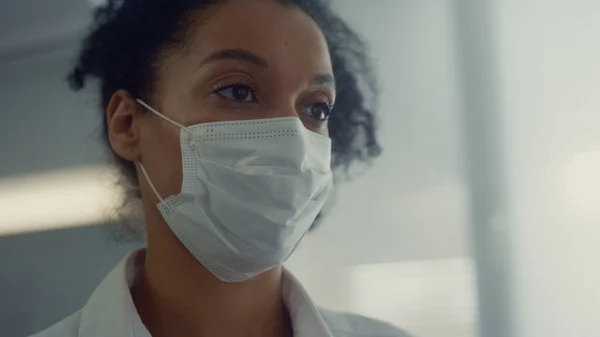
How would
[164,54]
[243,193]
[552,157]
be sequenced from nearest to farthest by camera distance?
1. [243,193]
2. [164,54]
3. [552,157]

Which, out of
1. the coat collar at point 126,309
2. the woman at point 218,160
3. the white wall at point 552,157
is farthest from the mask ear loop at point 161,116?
the white wall at point 552,157

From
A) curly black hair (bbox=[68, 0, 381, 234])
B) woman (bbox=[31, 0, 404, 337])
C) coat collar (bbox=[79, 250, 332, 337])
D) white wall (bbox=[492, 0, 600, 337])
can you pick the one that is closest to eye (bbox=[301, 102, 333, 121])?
woman (bbox=[31, 0, 404, 337])

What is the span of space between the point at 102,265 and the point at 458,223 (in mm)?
655

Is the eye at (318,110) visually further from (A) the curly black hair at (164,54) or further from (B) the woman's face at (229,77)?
(A) the curly black hair at (164,54)

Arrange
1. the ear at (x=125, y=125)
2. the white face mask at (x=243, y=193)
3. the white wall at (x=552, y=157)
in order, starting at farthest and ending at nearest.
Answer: the white wall at (x=552, y=157)
the ear at (x=125, y=125)
the white face mask at (x=243, y=193)

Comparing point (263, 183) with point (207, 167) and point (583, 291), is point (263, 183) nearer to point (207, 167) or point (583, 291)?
point (207, 167)

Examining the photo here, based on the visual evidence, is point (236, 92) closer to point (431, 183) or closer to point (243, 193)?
point (243, 193)

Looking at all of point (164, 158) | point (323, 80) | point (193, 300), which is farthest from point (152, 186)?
point (323, 80)

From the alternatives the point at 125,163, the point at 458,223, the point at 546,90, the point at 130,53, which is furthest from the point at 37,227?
the point at 546,90

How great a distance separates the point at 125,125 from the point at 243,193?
234 millimetres

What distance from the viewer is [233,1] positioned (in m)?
0.93

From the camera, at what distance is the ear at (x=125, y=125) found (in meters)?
0.94

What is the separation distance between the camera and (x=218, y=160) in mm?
844

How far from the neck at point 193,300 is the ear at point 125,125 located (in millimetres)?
116
